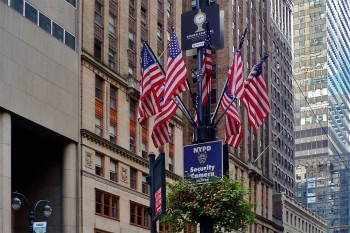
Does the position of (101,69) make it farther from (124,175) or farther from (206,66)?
(206,66)

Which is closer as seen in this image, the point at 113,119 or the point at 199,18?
the point at 199,18

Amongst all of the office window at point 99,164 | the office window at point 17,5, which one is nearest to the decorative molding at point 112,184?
the office window at point 99,164

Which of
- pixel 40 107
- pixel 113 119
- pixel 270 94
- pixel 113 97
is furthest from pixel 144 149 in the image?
pixel 270 94

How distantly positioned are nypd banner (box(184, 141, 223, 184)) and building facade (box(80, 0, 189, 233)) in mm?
34675

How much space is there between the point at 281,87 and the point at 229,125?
95701mm

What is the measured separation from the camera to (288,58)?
12688cm

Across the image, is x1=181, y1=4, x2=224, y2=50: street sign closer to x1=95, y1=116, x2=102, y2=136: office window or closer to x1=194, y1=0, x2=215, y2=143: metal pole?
x1=194, y1=0, x2=215, y2=143: metal pole

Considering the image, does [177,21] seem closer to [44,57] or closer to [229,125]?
[44,57]

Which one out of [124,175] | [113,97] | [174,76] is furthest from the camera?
[113,97]

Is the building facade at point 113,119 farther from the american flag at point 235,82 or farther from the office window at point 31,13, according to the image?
the american flag at point 235,82

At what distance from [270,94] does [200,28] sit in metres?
88.0

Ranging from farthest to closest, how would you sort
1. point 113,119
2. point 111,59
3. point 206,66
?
point 111,59, point 113,119, point 206,66

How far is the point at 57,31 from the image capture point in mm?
55594

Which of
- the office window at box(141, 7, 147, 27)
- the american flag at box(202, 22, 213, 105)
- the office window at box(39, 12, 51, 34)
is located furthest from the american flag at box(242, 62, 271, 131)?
the office window at box(141, 7, 147, 27)
